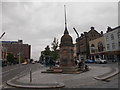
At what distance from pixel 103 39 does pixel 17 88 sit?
53.3 meters

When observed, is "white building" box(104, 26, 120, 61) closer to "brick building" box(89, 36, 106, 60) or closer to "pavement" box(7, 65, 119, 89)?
"brick building" box(89, 36, 106, 60)

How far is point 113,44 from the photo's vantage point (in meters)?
54.8

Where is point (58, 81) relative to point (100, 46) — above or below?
below

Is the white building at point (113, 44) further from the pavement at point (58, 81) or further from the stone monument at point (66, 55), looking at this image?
the pavement at point (58, 81)

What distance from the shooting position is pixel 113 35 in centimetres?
5456

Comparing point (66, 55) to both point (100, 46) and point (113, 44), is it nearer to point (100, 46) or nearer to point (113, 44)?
point (113, 44)

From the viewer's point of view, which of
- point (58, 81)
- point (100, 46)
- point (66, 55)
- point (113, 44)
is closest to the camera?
point (58, 81)

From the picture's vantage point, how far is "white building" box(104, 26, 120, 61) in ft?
171

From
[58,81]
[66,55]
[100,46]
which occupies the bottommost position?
[58,81]

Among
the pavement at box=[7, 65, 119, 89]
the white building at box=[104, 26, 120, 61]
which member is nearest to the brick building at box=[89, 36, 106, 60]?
the white building at box=[104, 26, 120, 61]

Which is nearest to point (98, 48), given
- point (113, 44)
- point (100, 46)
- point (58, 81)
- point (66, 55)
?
point (100, 46)

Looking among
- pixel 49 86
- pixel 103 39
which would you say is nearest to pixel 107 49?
pixel 103 39

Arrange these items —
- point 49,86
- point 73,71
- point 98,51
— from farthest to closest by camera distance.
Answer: point 98,51
point 73,71
point 49,86

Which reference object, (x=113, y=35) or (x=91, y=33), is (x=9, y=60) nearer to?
(x=91, y=33)
